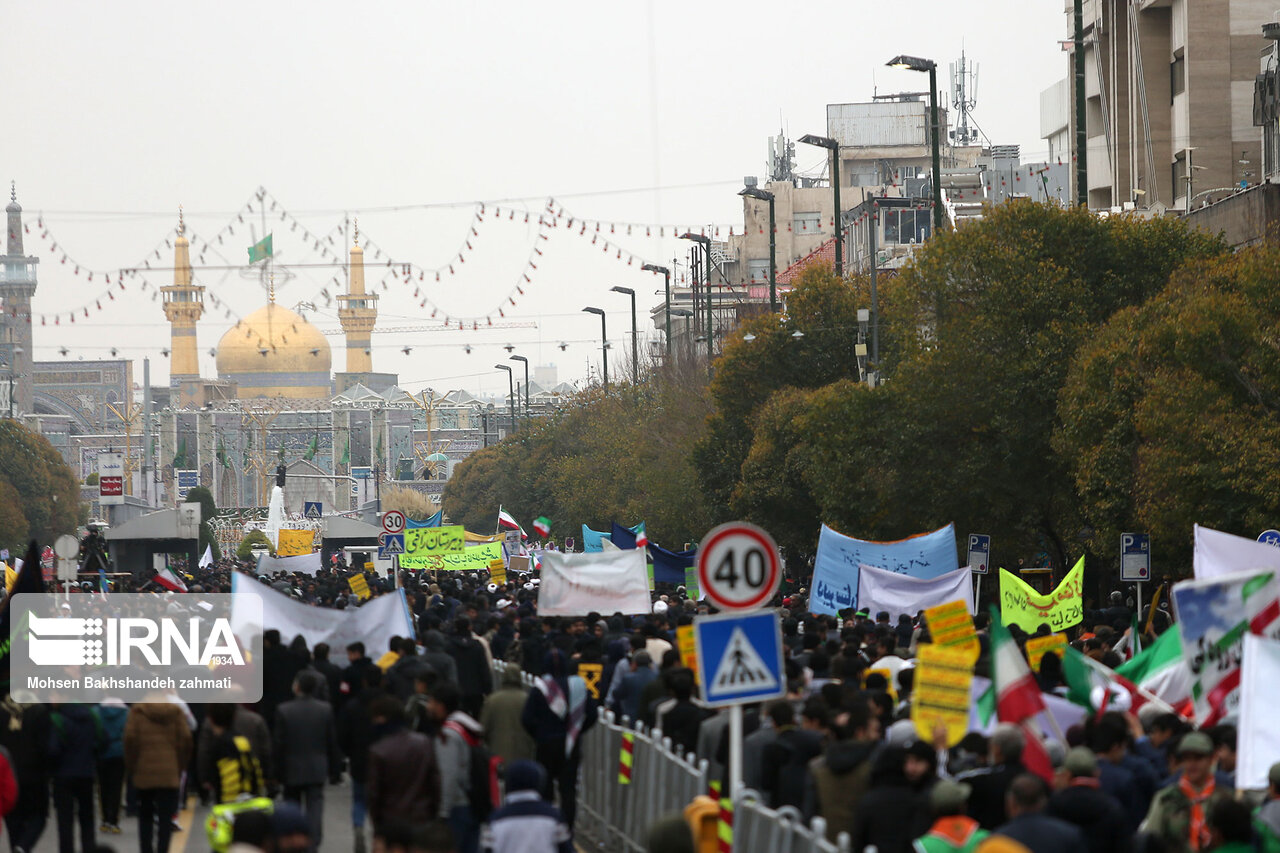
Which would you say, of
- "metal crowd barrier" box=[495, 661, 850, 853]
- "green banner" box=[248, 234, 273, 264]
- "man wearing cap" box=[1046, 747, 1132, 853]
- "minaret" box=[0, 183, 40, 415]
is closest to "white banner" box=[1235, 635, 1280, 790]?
"man wearing cap" box=[1046, 747, 1132, 853]

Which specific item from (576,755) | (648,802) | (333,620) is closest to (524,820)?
(648,802)

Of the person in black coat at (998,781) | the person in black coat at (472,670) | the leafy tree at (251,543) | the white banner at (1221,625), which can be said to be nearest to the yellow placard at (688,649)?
the person in black coat at (472,670)

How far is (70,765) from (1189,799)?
22.6 feet

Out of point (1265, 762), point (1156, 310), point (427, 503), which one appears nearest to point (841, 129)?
point (427, 503)

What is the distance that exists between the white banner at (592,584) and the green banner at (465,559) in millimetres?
16581

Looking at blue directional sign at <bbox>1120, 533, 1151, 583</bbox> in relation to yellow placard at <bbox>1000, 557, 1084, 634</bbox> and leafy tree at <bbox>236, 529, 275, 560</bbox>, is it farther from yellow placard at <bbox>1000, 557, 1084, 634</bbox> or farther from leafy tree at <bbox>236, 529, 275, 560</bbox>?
leafy tree at <bbox>236, 529, 275, 560</bbox>

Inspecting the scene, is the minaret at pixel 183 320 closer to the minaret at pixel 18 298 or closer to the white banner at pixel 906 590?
the minaret at pixel 18 298

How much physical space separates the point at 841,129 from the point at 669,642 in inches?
3299

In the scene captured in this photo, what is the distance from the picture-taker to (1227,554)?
47.9 ft

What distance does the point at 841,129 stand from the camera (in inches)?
3841

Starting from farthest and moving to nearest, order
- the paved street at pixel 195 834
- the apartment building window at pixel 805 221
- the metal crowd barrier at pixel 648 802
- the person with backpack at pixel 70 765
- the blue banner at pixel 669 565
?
1. the apartment building window at pixel 805 221
2. the blue banner at pixel 669 565
3. the paved street at pixel 195 834
4. the person with backpack at pixel 70 765
5. the metal crowd barrier at pixel 648 802

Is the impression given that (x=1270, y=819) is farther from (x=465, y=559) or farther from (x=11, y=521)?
(x=11, y=521)

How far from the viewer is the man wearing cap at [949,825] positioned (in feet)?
24.7

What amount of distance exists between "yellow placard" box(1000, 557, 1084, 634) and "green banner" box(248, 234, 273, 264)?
129821 mm
